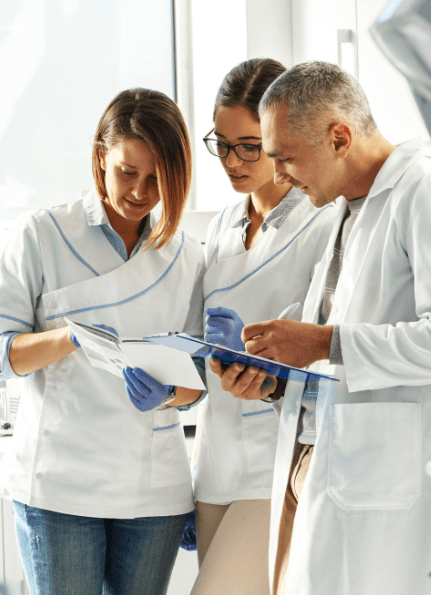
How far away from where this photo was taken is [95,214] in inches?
45.0

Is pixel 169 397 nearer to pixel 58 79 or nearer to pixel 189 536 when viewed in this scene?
pixel 189 536

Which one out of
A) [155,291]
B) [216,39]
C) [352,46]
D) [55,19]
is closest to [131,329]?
[155,291]

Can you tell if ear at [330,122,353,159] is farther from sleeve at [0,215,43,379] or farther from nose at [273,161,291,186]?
sleeve at [0,215,43,379]

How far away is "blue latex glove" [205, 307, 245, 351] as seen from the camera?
3.44 ft

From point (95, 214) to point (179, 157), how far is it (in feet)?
0.62

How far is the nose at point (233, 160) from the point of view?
1.21 meters

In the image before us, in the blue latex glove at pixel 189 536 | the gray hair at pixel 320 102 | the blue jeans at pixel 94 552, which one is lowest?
→ the blue latex glove at pixel 189 536

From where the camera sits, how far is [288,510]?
3.41ft

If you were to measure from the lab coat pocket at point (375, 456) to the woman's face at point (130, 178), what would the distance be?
0.53m

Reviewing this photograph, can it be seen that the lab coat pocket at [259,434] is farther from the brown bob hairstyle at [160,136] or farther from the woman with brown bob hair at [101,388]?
the brown bob hairstyle at [160,136]

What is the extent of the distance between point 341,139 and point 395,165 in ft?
0.30

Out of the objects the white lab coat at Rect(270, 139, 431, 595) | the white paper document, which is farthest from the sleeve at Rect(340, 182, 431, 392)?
the white paper document

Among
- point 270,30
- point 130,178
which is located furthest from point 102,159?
point 270,30

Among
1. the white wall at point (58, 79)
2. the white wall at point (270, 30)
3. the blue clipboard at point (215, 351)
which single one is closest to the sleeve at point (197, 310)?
the blue clipboard at point (215, 351)
